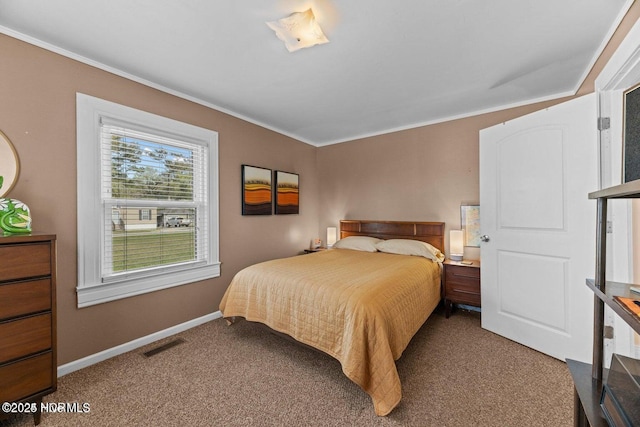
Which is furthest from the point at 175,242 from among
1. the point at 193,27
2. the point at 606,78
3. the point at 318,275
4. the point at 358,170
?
the point at 606,78

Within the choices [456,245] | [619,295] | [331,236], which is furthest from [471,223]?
[619,295]

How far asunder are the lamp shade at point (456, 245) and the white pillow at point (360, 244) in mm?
960

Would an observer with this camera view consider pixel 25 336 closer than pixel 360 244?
Yes

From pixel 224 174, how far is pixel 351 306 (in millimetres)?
2276

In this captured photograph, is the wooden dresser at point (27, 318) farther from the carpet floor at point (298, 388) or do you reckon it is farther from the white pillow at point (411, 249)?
the white pillow at point (411, 249)

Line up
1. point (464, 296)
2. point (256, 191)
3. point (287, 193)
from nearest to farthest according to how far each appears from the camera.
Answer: point (464, 296) → point (256, 191) → point (287, 193)

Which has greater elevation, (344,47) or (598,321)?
(344,47)

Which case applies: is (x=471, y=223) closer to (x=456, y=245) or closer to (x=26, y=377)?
(x=456, y=245)

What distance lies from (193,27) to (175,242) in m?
2.02

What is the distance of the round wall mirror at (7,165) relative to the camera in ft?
5.85

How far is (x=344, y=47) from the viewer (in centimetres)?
201

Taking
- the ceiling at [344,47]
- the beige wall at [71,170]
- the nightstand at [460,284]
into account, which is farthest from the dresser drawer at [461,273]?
the beige wall at [71,170]

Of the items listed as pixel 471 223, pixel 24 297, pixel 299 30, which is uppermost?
pixel 299 30

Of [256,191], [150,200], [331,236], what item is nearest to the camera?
[150,200]
